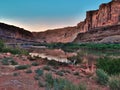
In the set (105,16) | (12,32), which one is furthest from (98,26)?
(12,32)

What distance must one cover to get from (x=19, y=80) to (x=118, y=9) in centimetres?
12298

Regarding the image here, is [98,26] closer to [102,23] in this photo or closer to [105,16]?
[102,23]

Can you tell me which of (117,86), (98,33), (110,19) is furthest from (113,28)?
(117,86)

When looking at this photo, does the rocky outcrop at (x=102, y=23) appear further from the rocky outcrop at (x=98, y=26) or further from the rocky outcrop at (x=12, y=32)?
the rocky outcrop at (x=12, y=32)

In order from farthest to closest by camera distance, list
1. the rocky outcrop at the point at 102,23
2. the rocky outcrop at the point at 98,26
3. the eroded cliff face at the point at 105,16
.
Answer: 1. the eroded cliff face at the point at 105,16
2. the rocky outcrop at the point at 98,26
3. the rocky outcrop at the point at 102,23

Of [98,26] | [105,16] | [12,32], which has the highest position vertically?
[105,16]

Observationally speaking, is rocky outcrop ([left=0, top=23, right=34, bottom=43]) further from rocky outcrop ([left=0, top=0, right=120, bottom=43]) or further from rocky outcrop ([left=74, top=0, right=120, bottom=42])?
rocky outcrop ([left=74, top=0, right=120, bottom=42])

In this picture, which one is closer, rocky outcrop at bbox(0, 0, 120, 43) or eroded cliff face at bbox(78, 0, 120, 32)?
rocky outcrop at bbox(0, 0, 120, 43)

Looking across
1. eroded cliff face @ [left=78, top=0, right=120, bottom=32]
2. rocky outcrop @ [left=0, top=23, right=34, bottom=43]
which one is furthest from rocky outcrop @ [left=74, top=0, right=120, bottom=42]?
rocky outcrop @ [left=0, top=23, right=34, bottom=43]

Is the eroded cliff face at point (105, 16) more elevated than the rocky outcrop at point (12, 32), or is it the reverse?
the eroded cliff face at point (105, 16)

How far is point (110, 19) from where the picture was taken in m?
131

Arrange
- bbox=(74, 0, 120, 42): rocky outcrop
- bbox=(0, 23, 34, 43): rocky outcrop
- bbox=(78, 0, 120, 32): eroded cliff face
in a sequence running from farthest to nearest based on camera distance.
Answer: bbox=(78, 0, 120, 32): eroded cliff face < bbox=(0, 23, 34, 43): rocky outcrop < bbox=(74, 0, 120, 42): rocky outcrop

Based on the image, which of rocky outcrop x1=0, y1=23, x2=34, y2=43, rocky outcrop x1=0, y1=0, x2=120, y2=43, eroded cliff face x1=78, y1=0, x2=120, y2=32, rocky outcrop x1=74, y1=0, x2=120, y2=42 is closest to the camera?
rocky outcrop x1=74, y1=0, x2=120, y2=42

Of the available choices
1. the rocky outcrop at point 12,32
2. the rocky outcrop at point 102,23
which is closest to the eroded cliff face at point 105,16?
the rocky outcrop at point 102,23
